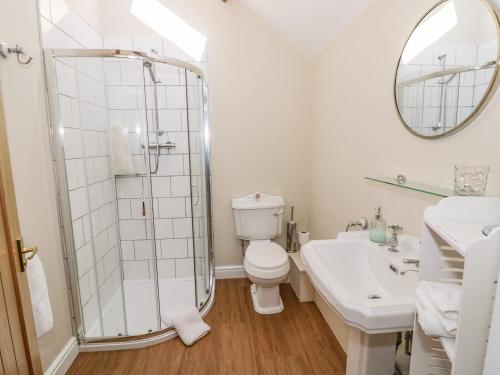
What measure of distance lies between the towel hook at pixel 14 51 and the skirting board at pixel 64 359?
5.15ft

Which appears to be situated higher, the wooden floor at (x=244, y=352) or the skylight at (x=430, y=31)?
the skylight at (x=430, y=31)

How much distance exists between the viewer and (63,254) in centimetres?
171

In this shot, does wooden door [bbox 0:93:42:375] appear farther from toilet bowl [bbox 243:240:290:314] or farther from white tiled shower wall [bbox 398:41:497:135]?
white tiled shower wall [bbox 398:41:497:135]

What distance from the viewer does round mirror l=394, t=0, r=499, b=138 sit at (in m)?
0.95

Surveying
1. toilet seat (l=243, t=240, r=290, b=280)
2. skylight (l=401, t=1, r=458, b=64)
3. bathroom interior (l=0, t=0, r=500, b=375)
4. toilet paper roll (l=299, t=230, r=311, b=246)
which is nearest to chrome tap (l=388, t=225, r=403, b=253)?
bathroom interior (l=0, t=0, r=500, b=375)

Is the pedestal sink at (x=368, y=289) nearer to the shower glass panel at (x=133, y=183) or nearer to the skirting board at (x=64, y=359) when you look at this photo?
the shower glass panel at (x=133, y=183)

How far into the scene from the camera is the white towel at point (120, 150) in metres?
2.12

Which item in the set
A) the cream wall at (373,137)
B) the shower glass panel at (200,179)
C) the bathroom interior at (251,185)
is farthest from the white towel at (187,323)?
the cream wall at (373,137)

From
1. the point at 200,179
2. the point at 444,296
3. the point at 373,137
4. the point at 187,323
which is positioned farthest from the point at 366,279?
the point at 200,179

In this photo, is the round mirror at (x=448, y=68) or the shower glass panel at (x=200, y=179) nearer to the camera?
the round mirror at (x=448, y=68)

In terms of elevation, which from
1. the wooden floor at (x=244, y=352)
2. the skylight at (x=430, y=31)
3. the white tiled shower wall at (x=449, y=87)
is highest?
the skylight at (x=430, y=31)

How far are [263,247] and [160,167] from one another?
3.71ft

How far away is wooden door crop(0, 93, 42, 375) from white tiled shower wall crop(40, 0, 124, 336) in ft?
2.78


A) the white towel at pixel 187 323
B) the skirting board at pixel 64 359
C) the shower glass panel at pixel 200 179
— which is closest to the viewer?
the skirting board at pixel 64 359
